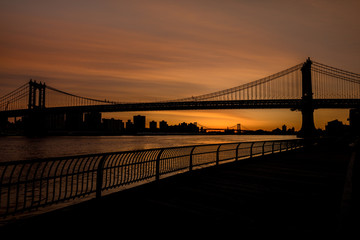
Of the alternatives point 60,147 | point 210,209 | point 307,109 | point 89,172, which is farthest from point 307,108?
point 89,172

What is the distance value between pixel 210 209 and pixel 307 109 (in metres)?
64.8

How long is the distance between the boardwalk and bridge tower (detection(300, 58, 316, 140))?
184 ft

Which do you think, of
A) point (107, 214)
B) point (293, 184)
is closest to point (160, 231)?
point (107, 214)

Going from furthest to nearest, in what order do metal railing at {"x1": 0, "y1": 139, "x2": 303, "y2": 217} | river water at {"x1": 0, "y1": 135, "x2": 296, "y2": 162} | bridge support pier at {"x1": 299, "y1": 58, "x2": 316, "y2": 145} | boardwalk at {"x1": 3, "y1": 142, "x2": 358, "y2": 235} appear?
bridge support pier at {"x1": 299, "y1": 58, "x2": 316, "y2": 145}
river water at {"x1": 0, "y1": 135, "x2": 296, "y2": 162}
metal railing at {"x1": 0, "y1": 139, "x2": 303, "y2": 217}
boardwalk at {"x1": 3, "y1": 142, "x2": 358, "y2": 235}

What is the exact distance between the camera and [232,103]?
251 feet

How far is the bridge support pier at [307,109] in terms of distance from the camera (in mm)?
61934

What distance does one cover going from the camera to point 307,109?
212 ft

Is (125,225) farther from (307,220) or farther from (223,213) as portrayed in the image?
(307,220)

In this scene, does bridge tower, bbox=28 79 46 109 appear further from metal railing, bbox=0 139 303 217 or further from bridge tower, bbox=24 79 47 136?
metal railing, bbox=0 139 303 217

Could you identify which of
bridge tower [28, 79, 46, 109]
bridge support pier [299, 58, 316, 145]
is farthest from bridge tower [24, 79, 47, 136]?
bridge support pier [299, 58, 316, 145]

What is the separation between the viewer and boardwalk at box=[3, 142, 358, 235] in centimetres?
498

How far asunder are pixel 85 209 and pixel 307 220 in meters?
4.33

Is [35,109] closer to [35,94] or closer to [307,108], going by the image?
[35,94]

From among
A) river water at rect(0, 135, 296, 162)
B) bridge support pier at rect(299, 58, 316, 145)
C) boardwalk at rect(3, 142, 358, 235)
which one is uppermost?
bridge support pier at rect(299, 58, 316, 145)
